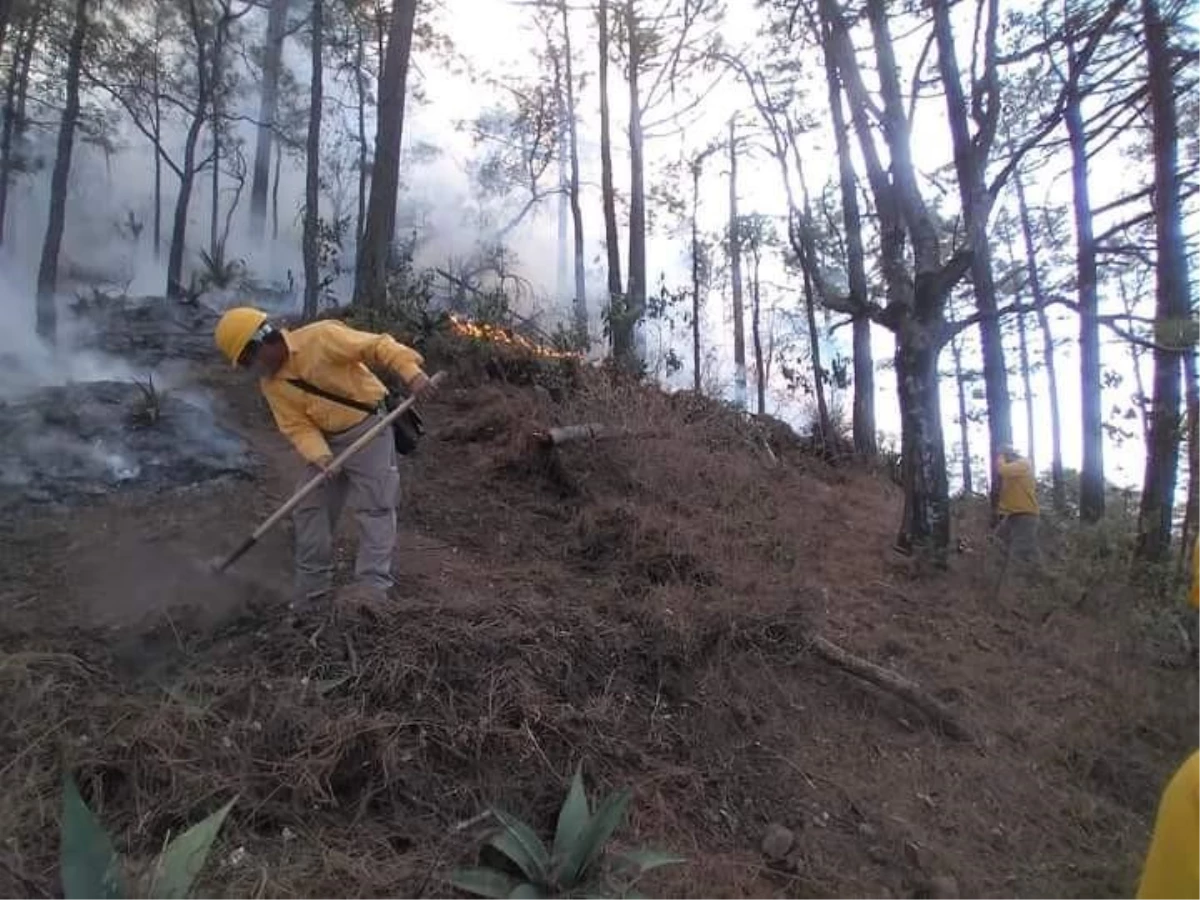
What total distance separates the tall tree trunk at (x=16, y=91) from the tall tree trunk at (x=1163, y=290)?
16.3m

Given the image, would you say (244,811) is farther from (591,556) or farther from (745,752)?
(591,556)

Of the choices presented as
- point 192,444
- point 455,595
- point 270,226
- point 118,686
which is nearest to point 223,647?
point 118,686

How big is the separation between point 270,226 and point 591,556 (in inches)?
1061

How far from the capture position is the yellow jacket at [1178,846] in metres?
1.32

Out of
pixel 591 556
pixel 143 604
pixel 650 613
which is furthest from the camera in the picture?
pixel 591 556

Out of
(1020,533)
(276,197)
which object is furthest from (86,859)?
(276,197)

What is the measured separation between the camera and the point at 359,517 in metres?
4.30

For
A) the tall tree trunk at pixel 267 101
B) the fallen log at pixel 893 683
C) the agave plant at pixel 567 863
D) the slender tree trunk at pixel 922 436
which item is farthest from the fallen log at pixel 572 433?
the tall tree trunk at pixel 267 101

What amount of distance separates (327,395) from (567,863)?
2.56 meters

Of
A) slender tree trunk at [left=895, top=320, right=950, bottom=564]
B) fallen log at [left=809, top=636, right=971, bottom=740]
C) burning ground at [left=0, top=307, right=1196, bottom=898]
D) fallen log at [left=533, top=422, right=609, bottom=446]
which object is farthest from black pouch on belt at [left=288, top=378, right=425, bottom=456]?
slender tree trunk at [left=895, top=320, right=950, bottom=564]

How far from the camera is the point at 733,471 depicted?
7.98m

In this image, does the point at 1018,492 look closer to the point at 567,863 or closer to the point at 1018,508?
the point at 1018,508

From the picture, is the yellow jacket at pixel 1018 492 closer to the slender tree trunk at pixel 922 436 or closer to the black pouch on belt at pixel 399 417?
the slender tree trunk at pixel 922 436

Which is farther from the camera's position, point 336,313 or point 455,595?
point 336,313
